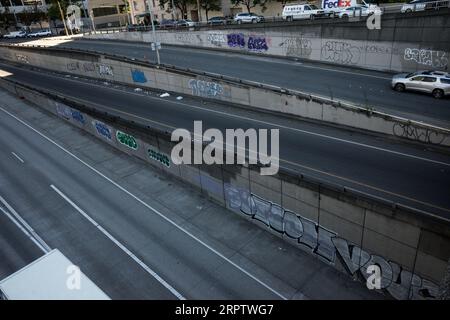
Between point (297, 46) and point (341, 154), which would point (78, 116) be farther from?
point (297, 46)

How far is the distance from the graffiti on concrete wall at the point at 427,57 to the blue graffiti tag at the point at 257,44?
19.4 meters

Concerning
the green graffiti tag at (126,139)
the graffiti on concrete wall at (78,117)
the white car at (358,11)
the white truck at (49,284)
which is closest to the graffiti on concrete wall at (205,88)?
the graffiti on concrete wall at (78,117)

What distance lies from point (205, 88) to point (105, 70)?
18774 millimetres

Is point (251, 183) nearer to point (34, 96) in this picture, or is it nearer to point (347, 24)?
point (347, 24)

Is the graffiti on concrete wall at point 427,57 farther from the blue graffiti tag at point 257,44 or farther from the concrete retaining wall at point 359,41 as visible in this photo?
the blue graffiti tag at point 257,44

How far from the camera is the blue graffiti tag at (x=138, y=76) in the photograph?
141 feet

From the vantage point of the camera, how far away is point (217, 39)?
5606 cm

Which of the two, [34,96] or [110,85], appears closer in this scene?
[34,96]

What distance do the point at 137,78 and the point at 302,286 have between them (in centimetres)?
3553

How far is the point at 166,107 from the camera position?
36.1 metres

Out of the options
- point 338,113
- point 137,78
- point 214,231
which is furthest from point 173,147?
point 137,78

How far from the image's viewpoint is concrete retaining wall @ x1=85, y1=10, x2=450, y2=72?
35062 mm

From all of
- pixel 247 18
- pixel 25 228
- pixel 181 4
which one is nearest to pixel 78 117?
pixel 25 228

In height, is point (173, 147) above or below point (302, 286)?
above
